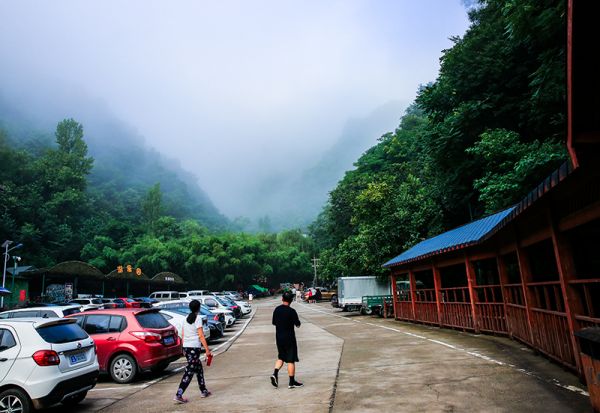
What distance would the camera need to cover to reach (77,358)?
6461 millimetres

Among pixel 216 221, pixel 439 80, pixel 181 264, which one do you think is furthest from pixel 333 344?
pixel 216 221

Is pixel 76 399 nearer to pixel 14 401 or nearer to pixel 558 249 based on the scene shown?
pixel 14 401

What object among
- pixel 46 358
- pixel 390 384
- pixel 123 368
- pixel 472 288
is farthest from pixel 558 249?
pixel 123 368

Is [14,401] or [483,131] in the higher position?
[483,131]

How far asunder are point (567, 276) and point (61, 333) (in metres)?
8.35

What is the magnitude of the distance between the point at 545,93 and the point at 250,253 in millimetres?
53232

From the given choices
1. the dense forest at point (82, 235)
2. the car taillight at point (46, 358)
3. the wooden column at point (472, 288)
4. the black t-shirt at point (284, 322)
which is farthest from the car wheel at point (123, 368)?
the dense forest at point (82, 235)

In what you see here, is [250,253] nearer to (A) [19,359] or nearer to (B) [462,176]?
(B) [462,176]

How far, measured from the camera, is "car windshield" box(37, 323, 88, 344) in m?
6.18

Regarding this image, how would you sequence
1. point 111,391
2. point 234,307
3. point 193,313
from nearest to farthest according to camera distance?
point 193,313 < point 111,391 < point 234,307

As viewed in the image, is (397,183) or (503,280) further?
(397,183)

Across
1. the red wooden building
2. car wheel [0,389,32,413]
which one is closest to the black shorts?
car wheel [0,389,32,413]

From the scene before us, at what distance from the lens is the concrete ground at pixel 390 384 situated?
18.4 ft

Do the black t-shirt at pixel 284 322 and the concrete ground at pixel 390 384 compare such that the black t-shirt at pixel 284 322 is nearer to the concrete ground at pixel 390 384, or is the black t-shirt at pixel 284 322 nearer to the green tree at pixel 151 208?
the concrete ground at pixel 390 384
